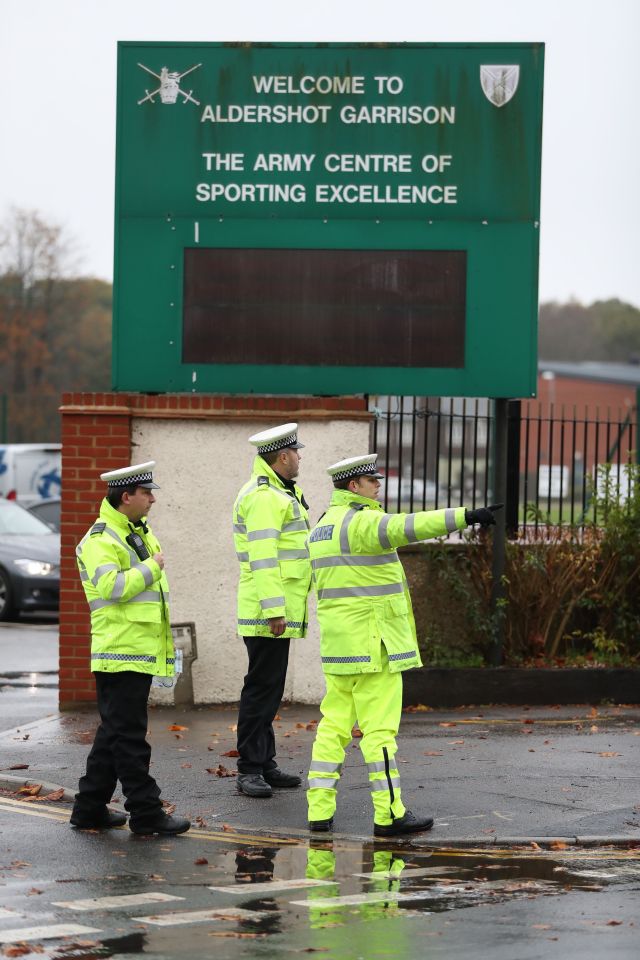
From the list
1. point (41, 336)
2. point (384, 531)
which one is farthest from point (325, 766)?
point (41, 336)

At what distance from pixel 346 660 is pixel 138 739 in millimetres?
1120

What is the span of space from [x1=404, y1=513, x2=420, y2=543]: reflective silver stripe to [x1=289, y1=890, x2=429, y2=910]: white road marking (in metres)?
1.69

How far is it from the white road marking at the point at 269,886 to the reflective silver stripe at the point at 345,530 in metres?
1.76

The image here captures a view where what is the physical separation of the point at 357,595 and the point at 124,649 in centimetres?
120

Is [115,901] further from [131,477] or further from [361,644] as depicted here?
[131,477]

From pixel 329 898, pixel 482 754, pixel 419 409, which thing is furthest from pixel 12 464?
pixel 329 898

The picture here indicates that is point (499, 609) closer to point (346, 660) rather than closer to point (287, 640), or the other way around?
point (287, 640)

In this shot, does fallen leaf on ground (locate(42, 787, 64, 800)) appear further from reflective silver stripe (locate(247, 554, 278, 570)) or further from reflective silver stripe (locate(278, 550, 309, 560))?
reflective silver stripe (locate(278, 550, 309, 560))

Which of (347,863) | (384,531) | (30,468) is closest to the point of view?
(347,863)

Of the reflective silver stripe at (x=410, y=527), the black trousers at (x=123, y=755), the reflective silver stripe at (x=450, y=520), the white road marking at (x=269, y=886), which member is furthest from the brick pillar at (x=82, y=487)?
the white road marking at (x=269, y=886)

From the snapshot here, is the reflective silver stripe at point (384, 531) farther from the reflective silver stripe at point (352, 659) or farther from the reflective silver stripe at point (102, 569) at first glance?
the reflective silver stripe at point (102, 569)

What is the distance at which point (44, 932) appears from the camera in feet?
19.5

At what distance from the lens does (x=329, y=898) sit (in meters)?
6.59

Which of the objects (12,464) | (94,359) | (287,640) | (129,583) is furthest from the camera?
(94,359)
